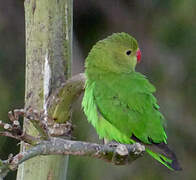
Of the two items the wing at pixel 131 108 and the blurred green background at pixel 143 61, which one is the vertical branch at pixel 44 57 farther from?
the blurred green background at pixel 143 61

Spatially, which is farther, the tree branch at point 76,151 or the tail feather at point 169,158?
the tail feather at point 169,158

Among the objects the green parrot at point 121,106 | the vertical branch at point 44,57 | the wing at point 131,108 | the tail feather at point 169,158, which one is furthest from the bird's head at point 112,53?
the vertical branch at point 44,57

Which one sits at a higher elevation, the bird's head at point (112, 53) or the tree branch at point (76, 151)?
the bird's head at point (112, 53)

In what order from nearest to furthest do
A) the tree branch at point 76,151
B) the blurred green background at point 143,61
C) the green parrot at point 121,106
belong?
1. the tree branch at point 76,151
2. the green parrot at point 121,106
3. the blurred green background at point 143,61

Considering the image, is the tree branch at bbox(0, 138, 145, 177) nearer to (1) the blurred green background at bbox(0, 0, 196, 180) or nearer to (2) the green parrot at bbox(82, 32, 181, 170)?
(2) the green parrot at bbox(82, 32, 181, 170)

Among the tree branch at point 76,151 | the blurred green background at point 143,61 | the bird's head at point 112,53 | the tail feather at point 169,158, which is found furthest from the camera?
the blurred green background at point 143,61

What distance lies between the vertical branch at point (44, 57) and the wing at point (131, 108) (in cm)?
52

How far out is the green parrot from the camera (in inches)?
94.7

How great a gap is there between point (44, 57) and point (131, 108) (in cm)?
67

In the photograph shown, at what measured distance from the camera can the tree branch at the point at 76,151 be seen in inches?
53.5

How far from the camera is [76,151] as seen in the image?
1540mm

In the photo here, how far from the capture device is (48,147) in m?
1.49

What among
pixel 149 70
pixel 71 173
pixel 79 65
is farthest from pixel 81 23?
pixel 71 173

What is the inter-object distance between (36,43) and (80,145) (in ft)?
1.96
